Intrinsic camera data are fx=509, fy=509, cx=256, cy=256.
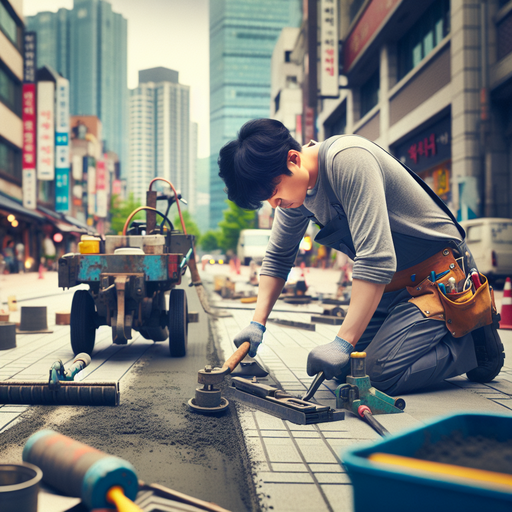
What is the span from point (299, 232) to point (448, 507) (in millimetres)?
2742

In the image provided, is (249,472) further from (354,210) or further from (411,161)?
(411,161)

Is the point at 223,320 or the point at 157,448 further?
the point at 223,320

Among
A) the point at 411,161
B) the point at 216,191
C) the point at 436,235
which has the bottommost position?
the point at 436,235

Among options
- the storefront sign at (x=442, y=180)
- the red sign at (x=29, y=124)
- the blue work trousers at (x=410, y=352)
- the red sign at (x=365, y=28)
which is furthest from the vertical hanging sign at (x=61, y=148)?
the blue work trousers at (x=410, y=352)

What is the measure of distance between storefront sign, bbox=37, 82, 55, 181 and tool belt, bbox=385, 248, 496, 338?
87.1ft

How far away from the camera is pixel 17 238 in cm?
2856

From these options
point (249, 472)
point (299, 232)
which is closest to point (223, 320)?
point (299, 232)

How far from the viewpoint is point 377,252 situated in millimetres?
2787

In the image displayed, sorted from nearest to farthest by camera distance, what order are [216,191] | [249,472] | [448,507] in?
[448,507] → [249,472] → [216,191]

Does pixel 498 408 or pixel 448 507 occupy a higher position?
pixel 448 507

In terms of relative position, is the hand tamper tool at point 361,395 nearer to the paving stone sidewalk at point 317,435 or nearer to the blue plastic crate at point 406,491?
the paving stone sidewalk at point 317,435

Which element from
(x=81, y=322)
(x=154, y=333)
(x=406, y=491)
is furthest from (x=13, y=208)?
(x=406, y=491)

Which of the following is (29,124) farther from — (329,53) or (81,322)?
(81,322)

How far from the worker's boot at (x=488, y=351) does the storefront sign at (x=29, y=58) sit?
29.0 metres
